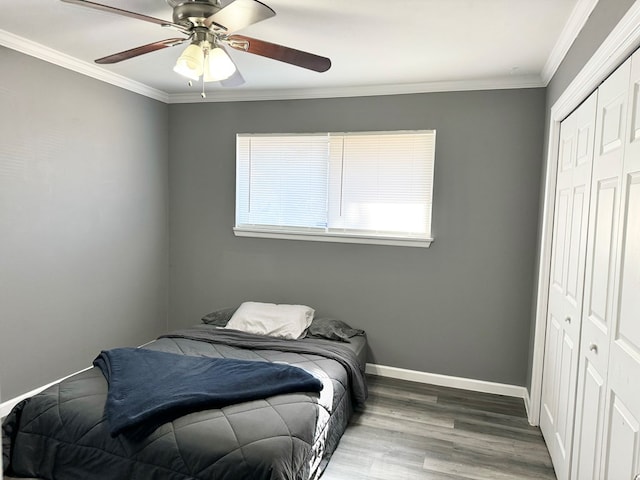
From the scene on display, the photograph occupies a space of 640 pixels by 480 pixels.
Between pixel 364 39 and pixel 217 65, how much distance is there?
0.99 metres

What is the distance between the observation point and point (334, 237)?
150 inches

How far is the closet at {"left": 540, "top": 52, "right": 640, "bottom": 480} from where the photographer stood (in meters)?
1.48

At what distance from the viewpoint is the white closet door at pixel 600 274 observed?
5.47 feet

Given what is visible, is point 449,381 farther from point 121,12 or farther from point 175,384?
point 121,12

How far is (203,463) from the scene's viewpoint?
6.28 feet

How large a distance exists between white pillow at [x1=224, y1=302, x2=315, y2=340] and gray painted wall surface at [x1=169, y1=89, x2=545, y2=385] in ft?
0.93

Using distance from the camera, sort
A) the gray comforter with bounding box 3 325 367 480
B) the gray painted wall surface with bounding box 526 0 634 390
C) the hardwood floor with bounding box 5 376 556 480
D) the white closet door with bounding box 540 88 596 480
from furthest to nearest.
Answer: the hardwood floor with bounding box 5 376 556 480 → the white closet door with bounding box 540 88 596 480 → the gray comforter with bounding box 3 325 367 480 → the gray painted wall surface with bounding box 526 0 634 390

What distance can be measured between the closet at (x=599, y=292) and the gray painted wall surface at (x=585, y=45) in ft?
0.60

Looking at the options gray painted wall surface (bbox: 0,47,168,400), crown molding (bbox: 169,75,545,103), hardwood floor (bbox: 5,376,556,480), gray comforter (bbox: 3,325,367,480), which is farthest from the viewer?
crown molding (bbox: 169,75,545,103)

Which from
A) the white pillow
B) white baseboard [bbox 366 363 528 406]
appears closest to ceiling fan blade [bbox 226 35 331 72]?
the white pillow

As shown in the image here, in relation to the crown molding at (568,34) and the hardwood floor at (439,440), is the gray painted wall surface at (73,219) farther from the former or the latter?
the crown molding at (568,34)

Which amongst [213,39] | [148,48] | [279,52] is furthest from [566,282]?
[148,48]

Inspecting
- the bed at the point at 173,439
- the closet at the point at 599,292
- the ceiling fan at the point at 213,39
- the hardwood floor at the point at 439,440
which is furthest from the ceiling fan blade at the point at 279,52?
the hardwood floor at the point at 439,440

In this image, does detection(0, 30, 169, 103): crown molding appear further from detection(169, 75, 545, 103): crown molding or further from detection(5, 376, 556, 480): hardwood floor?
detection(5, 376, 556, 480): hardwood floor
